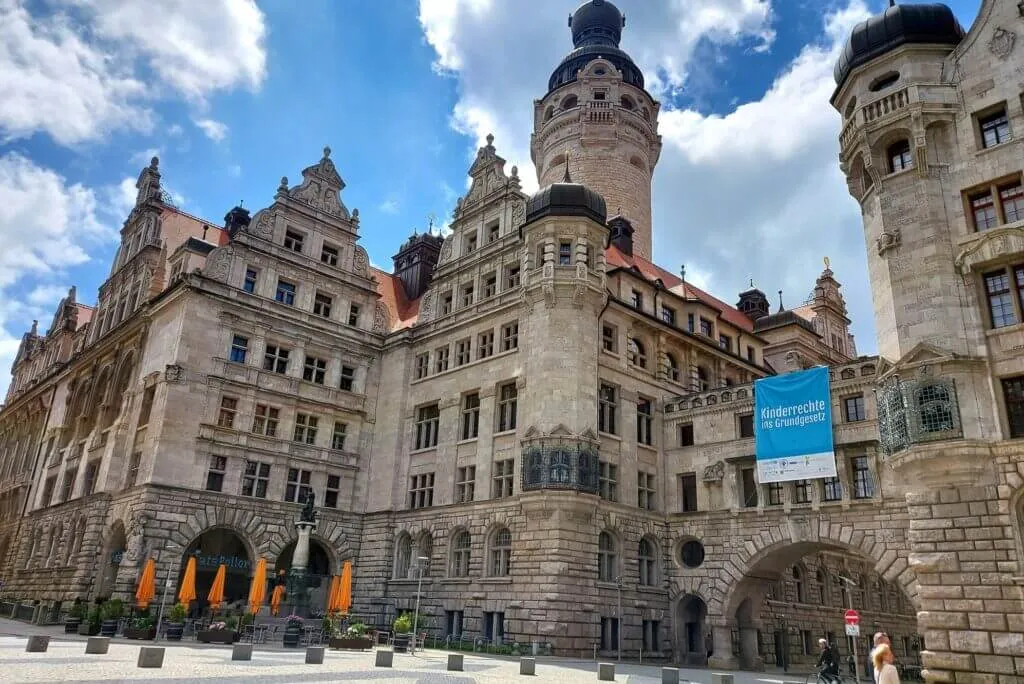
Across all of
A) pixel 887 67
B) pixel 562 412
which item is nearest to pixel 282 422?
pixel 562 412

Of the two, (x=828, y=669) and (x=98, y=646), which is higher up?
(x=828, y=669)

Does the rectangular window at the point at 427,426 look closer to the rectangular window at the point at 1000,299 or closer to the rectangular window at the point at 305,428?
the rectangular window at the point at 305,428

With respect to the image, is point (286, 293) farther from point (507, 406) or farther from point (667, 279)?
point (667, 279)

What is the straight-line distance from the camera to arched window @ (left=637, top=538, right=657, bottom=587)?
1403 inches

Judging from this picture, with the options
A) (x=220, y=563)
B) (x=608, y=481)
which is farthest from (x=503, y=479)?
(x=220, y=563)

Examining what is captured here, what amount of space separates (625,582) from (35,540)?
38383 millimetres

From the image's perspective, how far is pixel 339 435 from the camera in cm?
4362

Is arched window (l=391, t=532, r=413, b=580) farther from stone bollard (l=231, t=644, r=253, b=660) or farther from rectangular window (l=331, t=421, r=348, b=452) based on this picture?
stone bollard (l=231, t=644, r=253, b=660)

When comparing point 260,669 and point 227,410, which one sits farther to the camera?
point 227,410

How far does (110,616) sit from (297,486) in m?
11.7

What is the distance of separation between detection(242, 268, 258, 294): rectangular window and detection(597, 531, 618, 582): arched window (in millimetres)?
23740

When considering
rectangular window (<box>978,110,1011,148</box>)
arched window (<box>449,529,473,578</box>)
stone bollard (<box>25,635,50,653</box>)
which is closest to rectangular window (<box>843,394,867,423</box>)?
rectangular window (<box>978,110,1011,148</box>)

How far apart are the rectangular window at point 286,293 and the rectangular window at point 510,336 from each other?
13.4m

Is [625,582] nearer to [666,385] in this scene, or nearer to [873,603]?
[666,385]
